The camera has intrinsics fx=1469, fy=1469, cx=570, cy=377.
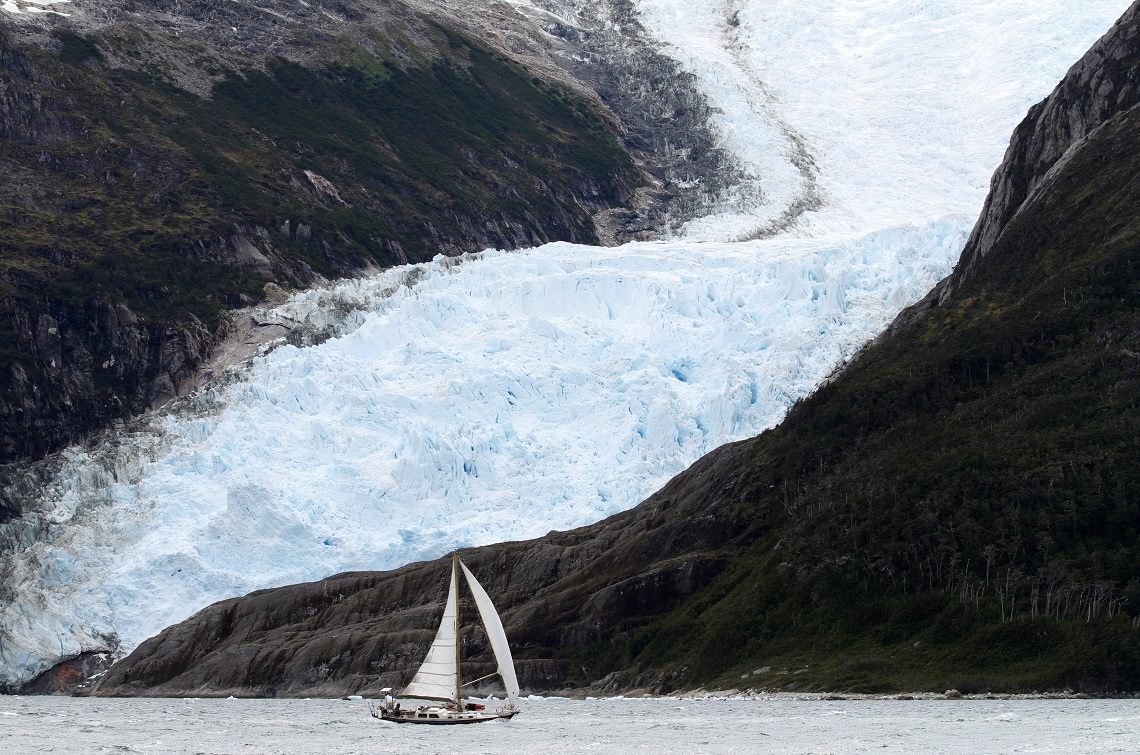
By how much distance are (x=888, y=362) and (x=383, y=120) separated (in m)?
111

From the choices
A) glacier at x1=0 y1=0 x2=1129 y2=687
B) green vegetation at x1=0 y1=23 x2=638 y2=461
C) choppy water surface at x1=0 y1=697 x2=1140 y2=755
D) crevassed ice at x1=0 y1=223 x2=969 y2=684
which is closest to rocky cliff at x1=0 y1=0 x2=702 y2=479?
green vegetation at x1=0 y1=23 x2=638 y2=461

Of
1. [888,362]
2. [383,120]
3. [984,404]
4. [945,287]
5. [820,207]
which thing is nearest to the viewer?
[984,404]

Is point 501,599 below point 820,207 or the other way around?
below

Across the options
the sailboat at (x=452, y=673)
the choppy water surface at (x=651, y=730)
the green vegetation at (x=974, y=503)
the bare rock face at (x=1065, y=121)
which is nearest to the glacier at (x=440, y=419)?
the bare rock face at (x=1065, y=121)

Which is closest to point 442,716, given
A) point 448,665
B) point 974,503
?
point 448,665

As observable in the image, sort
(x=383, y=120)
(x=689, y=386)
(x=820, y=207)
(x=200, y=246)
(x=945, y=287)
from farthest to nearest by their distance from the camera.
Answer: (x=383, y=120) < (x=820, y=207) < (x=200, y=246) < (x=689, y=386) < (x=945, y=287)

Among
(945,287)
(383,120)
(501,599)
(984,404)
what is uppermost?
(383,120)

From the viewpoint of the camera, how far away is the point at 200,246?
15188 centimetres

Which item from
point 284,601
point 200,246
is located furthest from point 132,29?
point 284,601

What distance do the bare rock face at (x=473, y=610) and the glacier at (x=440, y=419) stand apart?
746cm

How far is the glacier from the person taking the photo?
10581 centimetres

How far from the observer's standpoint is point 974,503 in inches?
3041

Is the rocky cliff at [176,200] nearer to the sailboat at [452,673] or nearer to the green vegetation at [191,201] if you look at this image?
the green vegetation at [191,201]

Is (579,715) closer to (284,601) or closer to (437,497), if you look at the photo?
(284,601)
